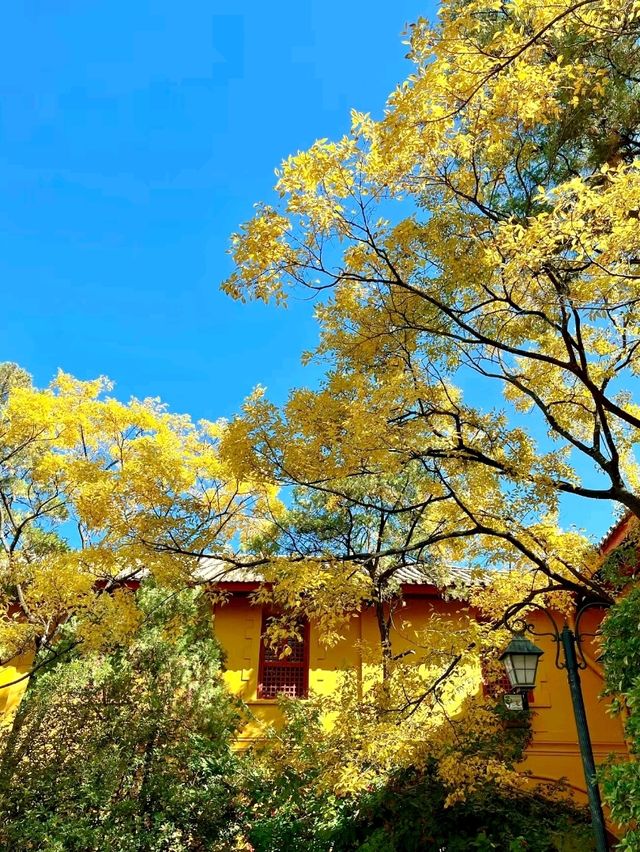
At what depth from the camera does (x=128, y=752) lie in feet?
24.1

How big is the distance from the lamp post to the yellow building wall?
5.83m

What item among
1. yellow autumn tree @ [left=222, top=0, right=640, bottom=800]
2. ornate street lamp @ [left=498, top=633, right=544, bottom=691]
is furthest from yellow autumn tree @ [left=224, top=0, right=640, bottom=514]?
ornate street lamp @ [left=498, top=633, right=544, bottom=691]

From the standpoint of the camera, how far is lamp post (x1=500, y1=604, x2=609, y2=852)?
464cm

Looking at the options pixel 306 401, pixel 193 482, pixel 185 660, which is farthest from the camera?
pixel 193 482

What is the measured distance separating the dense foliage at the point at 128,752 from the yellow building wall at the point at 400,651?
327 cm

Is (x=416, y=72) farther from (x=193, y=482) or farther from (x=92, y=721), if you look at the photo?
(x=92, y=721)

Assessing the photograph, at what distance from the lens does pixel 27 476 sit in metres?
11.1

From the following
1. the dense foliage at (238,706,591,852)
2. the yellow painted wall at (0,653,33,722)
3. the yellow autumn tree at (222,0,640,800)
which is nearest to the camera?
the yellow autumn tree at (222,0,640,800)

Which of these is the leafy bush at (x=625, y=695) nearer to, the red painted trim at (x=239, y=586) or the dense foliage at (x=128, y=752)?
the dense foliage at (x=128, y=752)

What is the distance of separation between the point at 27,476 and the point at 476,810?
9357 mm

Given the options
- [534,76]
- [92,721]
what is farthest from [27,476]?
[534,76]

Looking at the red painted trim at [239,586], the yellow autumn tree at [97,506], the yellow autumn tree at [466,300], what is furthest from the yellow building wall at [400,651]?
the yellow autumn tree at [466,300]

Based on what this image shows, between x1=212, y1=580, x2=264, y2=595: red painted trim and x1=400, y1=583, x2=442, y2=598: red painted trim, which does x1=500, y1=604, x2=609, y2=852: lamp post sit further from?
x1=212, y1=580, x2=264, y2=595: red painted trim

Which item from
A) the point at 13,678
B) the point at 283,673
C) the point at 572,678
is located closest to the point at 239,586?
the point at 283,673
